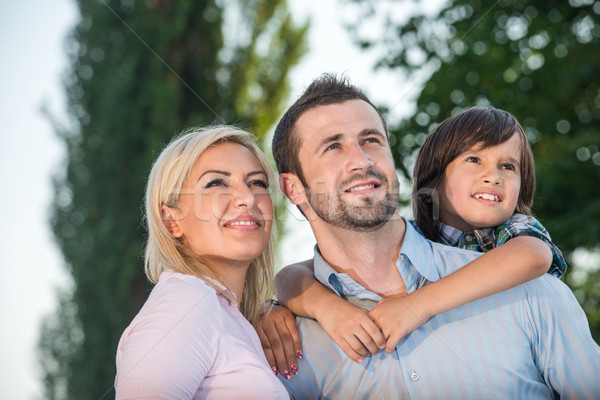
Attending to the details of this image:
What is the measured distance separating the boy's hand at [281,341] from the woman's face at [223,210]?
0.28 m

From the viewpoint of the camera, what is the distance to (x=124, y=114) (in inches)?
373

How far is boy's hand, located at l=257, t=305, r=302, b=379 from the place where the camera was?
2525 mm

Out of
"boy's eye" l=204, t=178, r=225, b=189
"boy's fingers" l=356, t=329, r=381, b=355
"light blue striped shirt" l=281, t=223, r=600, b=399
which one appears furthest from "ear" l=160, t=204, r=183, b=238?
"boy's fingers" l=356, t=329, r=381, b=355

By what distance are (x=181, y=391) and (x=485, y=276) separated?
3.99 feet

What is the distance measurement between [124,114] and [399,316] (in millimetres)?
8015

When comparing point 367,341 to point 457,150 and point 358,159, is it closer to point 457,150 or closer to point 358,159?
point 358,159

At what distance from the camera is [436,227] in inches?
123

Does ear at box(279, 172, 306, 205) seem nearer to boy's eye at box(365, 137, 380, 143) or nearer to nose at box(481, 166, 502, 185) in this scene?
boy's eye at box(365, 137, 380, 143)

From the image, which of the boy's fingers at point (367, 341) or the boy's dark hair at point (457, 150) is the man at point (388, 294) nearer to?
the boy's fingers at point (367, 341)

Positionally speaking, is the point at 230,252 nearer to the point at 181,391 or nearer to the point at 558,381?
the point at 181,391

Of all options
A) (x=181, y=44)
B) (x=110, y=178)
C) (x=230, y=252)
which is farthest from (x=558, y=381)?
(x=181, y=44)

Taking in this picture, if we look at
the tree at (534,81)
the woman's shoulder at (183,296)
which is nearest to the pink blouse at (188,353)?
the woman's shoulder at (183,296)

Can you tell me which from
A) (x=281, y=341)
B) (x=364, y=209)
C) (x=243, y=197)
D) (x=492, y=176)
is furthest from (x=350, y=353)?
(x=492, y=176)

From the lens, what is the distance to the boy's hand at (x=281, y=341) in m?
2.53
